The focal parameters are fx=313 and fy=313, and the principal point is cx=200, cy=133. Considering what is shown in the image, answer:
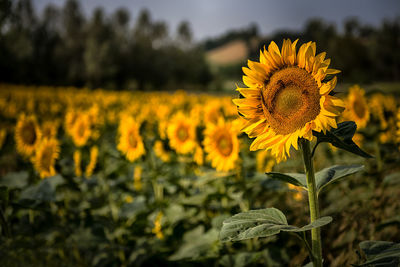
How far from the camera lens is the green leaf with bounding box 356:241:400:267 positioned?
42.7 inches

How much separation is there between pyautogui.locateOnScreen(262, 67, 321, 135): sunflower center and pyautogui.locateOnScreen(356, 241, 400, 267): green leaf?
0.53 m

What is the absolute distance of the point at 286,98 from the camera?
1.20m

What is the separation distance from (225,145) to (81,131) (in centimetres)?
196

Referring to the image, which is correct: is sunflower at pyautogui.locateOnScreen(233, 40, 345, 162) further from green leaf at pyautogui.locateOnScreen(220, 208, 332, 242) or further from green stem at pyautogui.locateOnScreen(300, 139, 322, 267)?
green leaf at pyautogui.locateOnScreen(220, 208, 332, 242)

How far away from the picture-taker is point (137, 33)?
135 ft

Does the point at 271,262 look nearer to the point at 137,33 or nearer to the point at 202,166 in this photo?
the point at 202,166

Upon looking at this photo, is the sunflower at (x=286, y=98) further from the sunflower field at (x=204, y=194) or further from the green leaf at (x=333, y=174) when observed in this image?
the green leaf at (x=333, y=174)

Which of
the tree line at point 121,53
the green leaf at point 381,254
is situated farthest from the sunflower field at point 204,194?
the tree line at point 121,53

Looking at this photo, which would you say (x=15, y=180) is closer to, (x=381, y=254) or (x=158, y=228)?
(x=158, y=228)

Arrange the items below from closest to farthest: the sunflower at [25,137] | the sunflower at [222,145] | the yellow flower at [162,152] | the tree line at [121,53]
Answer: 1. the sunflower at [222,145]
2. the yellow flower at [162,152]
3. the sunflower at [25,137]
4. the tree line at [121,53]

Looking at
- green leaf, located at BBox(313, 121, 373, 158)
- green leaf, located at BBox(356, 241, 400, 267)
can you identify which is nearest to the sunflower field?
green leaf, located at BBox(313, 121, 373, 158)

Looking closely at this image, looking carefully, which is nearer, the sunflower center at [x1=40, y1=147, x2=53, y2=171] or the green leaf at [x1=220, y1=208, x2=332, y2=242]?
the green leaf at [x1=220, y1=208, x2=332, y2=242]

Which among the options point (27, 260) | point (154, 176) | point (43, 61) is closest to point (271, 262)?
point (154, 176)

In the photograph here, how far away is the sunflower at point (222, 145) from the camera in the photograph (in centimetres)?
221
